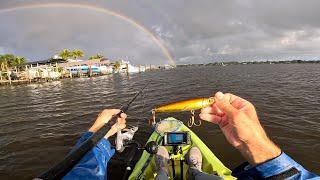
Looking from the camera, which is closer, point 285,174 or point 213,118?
point 285,174

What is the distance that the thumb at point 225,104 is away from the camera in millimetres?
2131

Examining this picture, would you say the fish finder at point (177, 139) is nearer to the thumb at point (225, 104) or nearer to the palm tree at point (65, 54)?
the thumb at point (225, 104)

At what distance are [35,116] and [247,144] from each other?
2332 cm

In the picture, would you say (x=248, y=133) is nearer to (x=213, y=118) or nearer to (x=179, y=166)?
(x=213, y=118)

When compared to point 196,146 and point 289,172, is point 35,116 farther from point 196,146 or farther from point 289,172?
point 289,172

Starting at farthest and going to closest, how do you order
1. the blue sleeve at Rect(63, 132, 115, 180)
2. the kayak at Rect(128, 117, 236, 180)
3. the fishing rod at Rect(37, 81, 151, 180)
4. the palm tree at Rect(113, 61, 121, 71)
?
the palm tree at Rect(113, 61, 121, 71) < the kayak at Rect(128, 117, 236, 180) < the blue sleeve at Rect(63, 132, 115, 180) < the fishing rod at Rect(37, 81, 151, 180)

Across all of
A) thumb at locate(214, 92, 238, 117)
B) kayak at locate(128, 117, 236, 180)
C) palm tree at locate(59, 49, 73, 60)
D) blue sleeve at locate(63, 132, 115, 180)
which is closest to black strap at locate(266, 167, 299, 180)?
thumb at locate(214, 92, 238, 117)

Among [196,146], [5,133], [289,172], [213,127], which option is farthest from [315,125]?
[5,133]

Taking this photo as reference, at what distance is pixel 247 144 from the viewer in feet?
6.72

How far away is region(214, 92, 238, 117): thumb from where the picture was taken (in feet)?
6.99

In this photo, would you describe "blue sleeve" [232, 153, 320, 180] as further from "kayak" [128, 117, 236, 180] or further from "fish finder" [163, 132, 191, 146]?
"fish finder" [163, 132, 191, 146]

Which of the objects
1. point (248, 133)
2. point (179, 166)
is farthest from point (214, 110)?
point (179, 166)

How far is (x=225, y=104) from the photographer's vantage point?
2.20 m

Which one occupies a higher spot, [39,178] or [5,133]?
[39,178]
